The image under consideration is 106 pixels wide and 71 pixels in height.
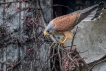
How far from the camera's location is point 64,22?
3.84 m

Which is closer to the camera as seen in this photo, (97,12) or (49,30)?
(49,30)

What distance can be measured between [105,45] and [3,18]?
149 centimetres

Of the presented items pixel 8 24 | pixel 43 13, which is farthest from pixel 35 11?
pixel 8 24

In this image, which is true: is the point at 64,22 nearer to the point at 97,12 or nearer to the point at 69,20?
the point at 69,20

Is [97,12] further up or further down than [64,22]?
further up

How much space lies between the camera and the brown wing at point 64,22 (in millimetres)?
3820

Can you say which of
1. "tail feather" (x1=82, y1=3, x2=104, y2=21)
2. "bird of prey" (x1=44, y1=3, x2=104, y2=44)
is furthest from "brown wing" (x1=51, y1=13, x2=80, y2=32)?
"tail feather" (x1=82, y1=3, x2=104, y2=21)

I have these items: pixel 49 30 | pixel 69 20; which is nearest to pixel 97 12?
pixel 69 20

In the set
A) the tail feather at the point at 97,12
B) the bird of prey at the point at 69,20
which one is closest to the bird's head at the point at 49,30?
the bird of prey at the point at 69,20

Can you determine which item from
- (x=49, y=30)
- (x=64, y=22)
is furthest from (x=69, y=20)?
(x=49, y=30)

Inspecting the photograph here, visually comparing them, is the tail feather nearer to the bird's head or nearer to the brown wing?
the brown wing

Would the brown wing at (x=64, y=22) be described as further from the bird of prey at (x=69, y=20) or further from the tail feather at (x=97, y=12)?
the tail feather at (x=97, y=12)

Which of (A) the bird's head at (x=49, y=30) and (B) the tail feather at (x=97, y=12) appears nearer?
(A) the bird's head at (x=49, y=30)

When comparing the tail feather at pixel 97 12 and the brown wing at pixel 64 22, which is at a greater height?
the tail feather at pixel 97 12
